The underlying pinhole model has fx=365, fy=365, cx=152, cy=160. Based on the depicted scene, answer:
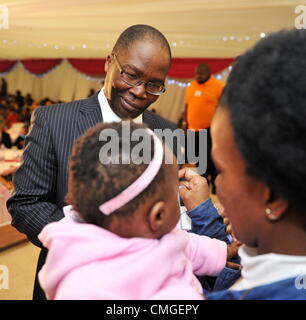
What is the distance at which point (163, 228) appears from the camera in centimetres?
94

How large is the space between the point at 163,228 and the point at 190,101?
5349 millimetres

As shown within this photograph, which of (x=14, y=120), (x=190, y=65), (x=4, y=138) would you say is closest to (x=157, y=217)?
(x=4, y=138)

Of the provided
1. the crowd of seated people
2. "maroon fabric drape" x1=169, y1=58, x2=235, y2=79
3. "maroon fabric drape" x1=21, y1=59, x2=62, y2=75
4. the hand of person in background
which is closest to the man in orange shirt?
the crowd of seated people

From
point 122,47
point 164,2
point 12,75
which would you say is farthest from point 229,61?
point 12,75

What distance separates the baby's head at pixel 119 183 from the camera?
86 cm

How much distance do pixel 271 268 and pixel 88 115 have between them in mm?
1069

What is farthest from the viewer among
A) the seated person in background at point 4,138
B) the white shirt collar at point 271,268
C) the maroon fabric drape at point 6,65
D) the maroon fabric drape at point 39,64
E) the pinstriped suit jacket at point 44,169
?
the maroon fabric drape at point 6,65

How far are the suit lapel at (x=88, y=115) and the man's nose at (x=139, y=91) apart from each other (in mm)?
174

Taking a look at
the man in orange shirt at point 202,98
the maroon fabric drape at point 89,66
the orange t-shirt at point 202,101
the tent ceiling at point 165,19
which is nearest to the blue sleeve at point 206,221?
the tent ceiling at point 165,19

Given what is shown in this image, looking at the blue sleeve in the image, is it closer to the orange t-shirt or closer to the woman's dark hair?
the woman's dark hair

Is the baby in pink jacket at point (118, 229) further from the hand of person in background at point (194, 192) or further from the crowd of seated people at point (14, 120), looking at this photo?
the crowd of seated people at point (14, 120)

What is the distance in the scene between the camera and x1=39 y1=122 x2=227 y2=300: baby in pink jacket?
82 centimetres

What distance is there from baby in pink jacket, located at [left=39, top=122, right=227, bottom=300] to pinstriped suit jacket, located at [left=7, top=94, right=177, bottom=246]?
0.57 m

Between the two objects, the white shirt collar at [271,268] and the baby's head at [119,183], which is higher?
the baby's head at [119,183]
